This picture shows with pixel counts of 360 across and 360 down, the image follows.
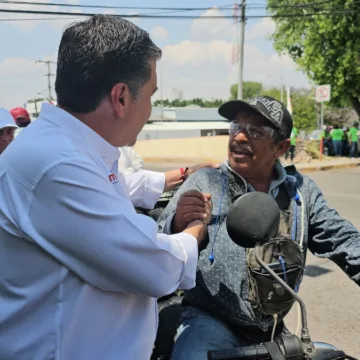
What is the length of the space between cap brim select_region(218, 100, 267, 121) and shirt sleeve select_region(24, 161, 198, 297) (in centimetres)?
124

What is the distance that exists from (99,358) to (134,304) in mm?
165

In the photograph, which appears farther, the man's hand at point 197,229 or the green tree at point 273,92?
the green tree at point 273,92

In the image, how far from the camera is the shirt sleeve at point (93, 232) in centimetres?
115

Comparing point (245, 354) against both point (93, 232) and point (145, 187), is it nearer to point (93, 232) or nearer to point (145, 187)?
point (93, 232)

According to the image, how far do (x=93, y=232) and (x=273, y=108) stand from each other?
1.41 metres

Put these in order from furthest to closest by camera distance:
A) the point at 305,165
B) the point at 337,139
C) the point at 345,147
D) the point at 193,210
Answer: the point at 345,147, the point at 337,139, the point at 305,165, the point at 193,210

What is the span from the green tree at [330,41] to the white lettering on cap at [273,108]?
21.5 metres

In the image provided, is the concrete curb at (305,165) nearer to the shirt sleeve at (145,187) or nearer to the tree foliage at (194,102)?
the shirt sleeve at (145,187)

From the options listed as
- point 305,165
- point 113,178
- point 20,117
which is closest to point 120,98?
point 113,178

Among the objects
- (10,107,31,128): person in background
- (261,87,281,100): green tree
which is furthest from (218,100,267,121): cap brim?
(261,87,281,100): green tree

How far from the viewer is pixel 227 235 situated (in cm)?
212

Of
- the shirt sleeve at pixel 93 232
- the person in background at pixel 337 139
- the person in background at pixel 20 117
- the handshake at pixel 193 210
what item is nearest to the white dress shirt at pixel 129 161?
the person in background at pixel 20 117

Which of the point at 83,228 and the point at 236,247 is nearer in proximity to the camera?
the point at 83,228

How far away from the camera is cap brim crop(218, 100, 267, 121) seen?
233 centimetres
